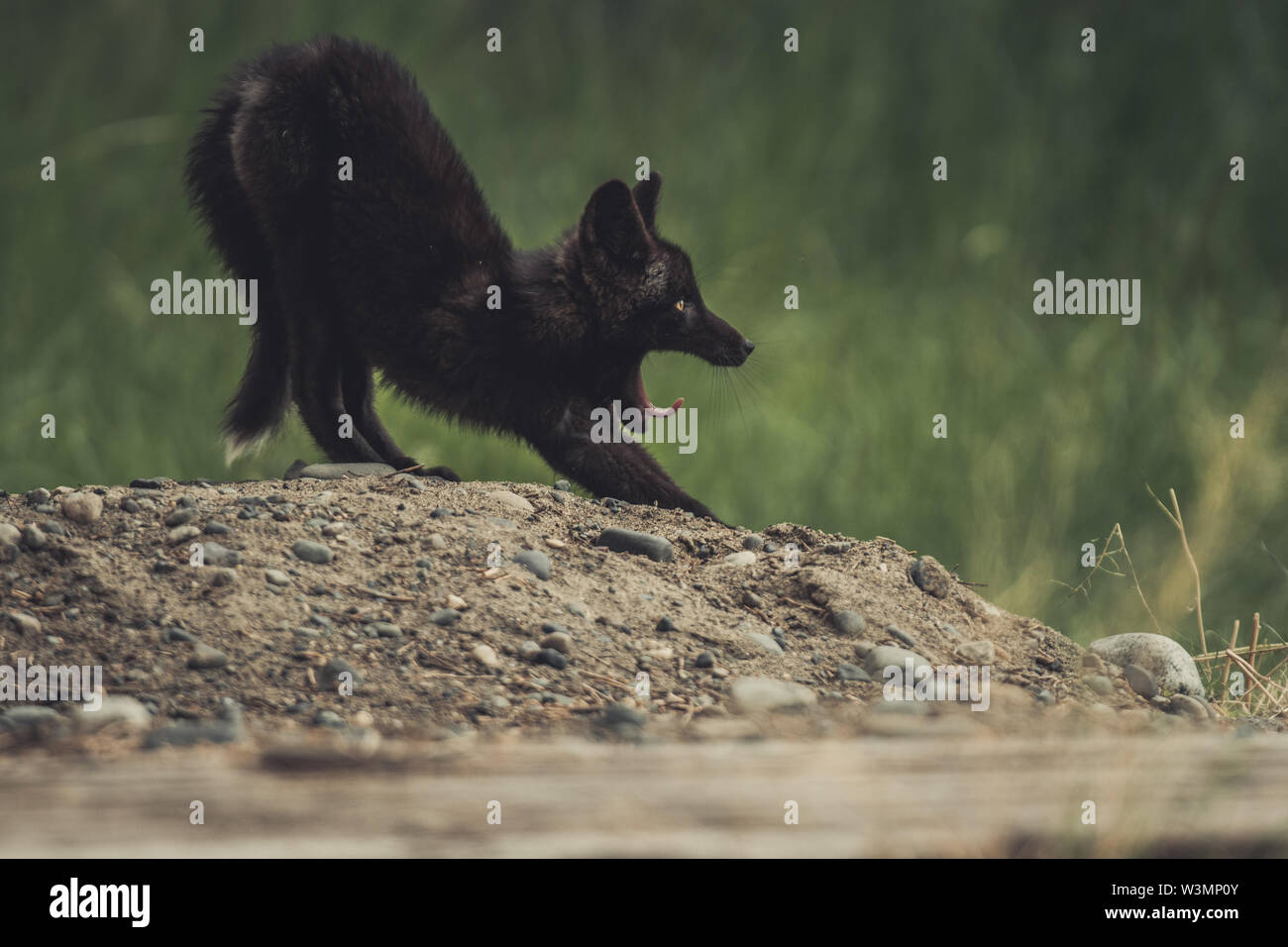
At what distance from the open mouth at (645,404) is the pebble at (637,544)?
1111 millimetres

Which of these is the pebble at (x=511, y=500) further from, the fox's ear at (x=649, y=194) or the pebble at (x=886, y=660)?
the fox's ear at (x=649, y=194)

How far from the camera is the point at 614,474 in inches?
199

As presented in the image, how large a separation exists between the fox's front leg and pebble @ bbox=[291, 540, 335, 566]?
147cm

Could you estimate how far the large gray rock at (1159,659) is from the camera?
419 cm

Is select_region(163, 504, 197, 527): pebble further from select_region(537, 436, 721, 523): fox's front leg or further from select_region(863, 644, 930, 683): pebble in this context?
select_region(863, 644, 930, 683): pebble

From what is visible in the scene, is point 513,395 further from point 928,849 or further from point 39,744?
point 928,849

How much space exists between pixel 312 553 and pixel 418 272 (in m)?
1.63

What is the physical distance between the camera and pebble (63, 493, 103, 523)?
156 inches

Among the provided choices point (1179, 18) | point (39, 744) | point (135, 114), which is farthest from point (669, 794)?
point (1179, 18)

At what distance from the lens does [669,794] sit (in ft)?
6.66

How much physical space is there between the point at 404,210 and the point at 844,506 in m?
2.45
